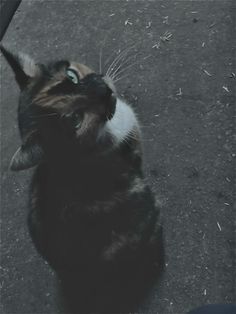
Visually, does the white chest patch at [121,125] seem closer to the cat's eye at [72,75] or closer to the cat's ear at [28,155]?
the cat's eye at [72,75]

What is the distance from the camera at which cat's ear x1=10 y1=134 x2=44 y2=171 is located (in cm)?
212

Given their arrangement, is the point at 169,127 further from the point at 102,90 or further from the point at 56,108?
the point at 56,108

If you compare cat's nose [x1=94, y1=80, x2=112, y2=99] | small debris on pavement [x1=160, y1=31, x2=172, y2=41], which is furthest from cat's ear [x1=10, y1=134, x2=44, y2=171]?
small debris on pavement [x1=160, y1=31, x2=172, y2=41]

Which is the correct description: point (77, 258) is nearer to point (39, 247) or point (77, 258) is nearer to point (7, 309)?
point (39, 247)

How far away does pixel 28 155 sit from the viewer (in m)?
2.12

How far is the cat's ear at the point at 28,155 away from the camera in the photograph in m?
2.12

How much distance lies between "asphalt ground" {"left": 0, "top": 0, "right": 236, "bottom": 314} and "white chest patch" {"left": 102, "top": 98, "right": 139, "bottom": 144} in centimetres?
43

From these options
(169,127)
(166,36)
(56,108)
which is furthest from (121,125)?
(166,36)

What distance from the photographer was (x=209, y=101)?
3.12 m

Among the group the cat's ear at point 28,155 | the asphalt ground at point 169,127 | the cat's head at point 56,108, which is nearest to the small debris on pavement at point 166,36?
the asphalt ground at point 169,127

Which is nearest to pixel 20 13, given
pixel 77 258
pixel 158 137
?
pixel 158 137

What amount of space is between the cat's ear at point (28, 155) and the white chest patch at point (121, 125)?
368 millimetres

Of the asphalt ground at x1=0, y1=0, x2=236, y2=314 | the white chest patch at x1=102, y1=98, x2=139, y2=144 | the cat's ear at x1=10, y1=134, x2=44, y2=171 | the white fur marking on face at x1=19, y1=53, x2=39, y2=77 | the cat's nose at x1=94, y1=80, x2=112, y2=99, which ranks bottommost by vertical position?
the asphalt ground at x1=0, y1=0, x2=236, y2=314

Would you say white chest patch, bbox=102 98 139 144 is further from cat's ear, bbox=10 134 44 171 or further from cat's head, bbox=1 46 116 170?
cat's ear, bbox=10 134 44 171
